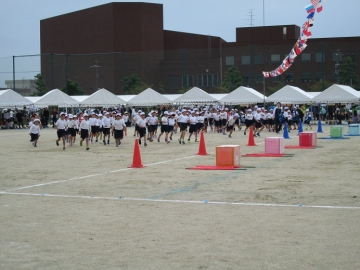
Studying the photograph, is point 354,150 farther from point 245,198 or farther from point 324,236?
point 324,236

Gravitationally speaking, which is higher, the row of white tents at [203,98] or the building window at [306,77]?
the building window at [306,77]

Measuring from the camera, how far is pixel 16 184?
14578 mm

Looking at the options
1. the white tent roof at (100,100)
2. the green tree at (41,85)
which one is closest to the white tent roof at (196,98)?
the white tent roof at (100,100)

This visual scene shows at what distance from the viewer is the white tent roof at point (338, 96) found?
158 feet

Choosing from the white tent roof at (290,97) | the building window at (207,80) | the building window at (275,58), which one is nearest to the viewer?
the white tent roof at (290,97)

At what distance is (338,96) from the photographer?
4850cm

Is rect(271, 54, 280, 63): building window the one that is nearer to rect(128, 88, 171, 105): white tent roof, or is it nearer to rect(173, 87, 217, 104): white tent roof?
rect(173, 87, 217, 104): white tent roof

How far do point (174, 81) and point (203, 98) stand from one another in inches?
1071

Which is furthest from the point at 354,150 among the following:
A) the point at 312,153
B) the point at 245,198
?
the point at 245,198

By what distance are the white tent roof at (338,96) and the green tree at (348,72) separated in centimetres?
2357

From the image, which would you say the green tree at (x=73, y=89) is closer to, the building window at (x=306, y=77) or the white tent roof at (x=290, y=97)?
the building window at (x=306, y=77)

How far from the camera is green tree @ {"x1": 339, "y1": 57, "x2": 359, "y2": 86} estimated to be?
7194 cm

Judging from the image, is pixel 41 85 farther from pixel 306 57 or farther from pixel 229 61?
pixel 306 57

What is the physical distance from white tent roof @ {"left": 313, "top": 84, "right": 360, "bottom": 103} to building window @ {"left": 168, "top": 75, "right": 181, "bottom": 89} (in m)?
31.2
